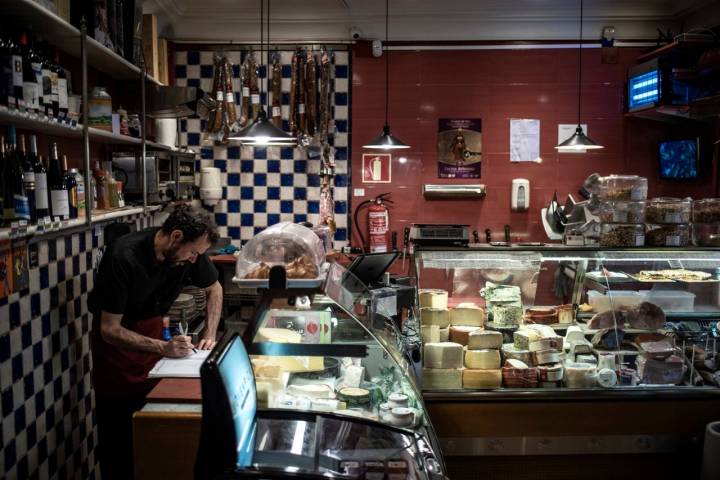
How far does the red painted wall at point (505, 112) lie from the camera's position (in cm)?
712

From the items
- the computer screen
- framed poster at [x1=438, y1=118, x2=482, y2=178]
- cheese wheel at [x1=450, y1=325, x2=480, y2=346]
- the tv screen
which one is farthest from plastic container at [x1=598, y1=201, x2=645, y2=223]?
framed poster at [x1=438, y1=118, x2=482, y2=178]

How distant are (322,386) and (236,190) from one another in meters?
4.67

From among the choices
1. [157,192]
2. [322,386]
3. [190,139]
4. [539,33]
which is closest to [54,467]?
A: [322,386]

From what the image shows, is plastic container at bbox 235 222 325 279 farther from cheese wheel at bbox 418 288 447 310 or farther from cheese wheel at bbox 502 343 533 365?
cheese wheel at bbox 502 343 533 365

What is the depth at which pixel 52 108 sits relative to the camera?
351 cm

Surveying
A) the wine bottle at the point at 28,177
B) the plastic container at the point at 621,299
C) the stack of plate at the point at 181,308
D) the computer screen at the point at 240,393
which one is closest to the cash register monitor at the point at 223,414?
the computer screen at the point at 240,393

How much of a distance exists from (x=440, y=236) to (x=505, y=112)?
324cm

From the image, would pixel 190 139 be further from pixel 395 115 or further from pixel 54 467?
pixel 54 467

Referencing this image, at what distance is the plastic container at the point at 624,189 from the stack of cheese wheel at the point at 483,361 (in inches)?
46.4

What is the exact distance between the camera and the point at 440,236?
4.42 meters

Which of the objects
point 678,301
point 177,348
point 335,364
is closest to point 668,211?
point 678,301

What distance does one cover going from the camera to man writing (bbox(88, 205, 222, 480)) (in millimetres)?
3311

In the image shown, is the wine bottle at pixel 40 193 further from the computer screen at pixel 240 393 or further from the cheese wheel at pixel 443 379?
the cheese wheel at pixel 443 379

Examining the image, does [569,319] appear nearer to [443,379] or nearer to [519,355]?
[519,355]
